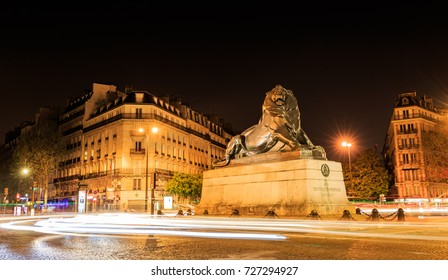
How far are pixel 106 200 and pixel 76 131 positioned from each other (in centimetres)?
1862

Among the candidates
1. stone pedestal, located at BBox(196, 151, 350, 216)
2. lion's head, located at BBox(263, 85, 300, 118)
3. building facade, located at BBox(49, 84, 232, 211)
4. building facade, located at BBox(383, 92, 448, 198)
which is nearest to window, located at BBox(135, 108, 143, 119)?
building facade, located at BBox(49, 84, 232, 211)

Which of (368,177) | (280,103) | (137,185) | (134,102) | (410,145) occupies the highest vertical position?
(134,102)

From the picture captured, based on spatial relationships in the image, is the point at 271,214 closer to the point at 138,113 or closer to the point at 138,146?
the point at 138,146

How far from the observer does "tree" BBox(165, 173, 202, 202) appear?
198ft

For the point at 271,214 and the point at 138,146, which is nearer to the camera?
the point at 271,214

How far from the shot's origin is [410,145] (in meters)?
75.8

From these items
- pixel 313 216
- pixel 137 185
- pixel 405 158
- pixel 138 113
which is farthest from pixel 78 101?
pixel 313 216

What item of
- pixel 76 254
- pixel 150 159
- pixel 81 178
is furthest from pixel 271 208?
pixel 81 178

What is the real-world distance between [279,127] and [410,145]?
6636cm

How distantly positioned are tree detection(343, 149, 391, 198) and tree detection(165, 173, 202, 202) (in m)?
22.4

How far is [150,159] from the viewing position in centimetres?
6431

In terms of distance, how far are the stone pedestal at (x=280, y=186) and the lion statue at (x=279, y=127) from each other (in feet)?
1.69

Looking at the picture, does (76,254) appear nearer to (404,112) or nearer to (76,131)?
(76,131)

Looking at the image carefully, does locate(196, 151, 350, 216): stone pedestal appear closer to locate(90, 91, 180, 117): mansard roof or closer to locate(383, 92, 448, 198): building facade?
locate(90, 91, 180, 117): mansard roof
